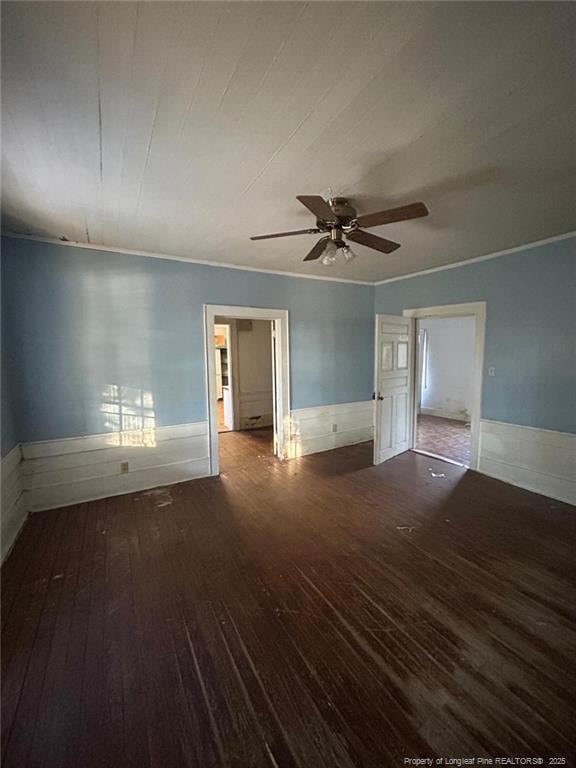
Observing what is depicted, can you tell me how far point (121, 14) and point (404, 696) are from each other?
2.83 metres

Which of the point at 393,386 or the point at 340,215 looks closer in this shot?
the point at 340,215

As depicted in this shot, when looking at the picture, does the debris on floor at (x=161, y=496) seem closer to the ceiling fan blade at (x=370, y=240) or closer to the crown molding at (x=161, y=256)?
the crown molding at (x=161, y=256)

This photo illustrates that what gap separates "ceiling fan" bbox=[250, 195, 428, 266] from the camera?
6.08 ft

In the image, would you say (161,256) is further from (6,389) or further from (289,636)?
(289,636)

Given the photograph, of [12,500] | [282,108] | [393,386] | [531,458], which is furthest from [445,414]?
[12,500]

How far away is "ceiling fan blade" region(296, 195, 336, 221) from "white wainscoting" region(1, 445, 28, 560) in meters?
3.00

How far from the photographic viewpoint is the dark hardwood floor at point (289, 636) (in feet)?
4.08

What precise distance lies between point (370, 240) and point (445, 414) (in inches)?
233

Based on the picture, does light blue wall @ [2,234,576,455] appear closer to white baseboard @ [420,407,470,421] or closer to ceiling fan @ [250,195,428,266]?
ceiling fan @ [250,195,428,266]

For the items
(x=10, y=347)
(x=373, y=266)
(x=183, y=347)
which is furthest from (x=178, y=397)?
(x=373, y=266)

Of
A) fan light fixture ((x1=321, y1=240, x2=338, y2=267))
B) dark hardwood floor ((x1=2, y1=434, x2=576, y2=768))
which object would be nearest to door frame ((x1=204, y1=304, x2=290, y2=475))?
dark hardwood floor ((x1=2, y1=434, x2=576, y2=768))

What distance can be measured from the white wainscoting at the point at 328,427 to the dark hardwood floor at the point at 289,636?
1.64m

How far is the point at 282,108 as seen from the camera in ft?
4.61

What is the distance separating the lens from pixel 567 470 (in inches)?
123
